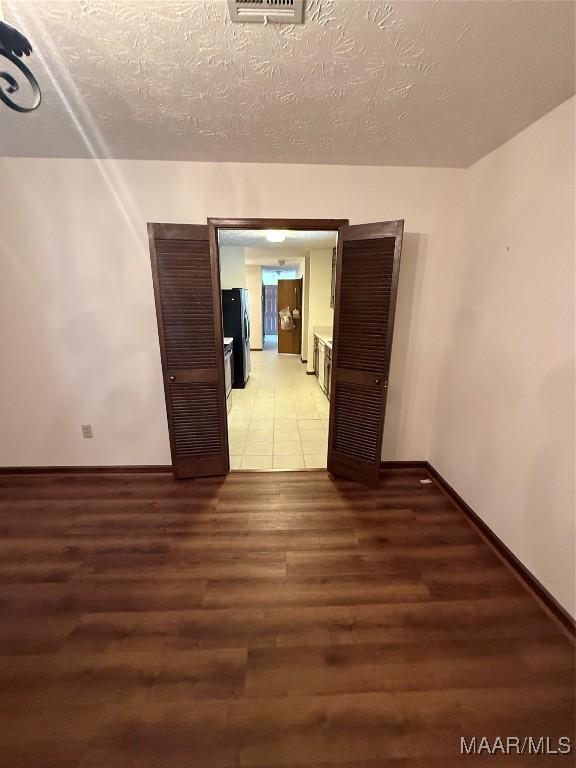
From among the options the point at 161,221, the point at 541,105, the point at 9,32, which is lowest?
the point at 161,221

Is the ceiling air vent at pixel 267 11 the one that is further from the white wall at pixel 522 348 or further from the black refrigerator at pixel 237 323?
the black refrigerator at pixel 237 323

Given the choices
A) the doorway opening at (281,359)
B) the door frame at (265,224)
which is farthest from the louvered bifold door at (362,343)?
the doorway opening at (281,359)

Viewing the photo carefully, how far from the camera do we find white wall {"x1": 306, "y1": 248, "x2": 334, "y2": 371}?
570cm

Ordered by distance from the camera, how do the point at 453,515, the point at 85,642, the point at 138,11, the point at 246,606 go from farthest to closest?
the point at 453,515, the point at 246,606, the point at 85,642, the point at 138,11

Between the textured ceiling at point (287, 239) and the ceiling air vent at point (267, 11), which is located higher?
the textured ceiling at point (287, 239)

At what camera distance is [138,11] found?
103cm

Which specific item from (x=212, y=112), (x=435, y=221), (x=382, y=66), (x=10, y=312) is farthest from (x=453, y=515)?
(x=10, y=312)

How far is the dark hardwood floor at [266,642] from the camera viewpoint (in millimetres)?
1064

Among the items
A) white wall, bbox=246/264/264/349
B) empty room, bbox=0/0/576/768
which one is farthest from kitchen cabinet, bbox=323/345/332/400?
white wall, bbox=246/264/264/349

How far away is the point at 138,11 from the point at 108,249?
1487 mm

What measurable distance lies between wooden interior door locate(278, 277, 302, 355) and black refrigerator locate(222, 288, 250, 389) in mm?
2996

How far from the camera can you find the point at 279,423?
3768 millimetres

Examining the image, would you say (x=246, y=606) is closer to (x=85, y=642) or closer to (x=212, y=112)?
(x=85, y=642)

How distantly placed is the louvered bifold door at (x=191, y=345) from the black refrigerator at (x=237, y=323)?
2437mm
